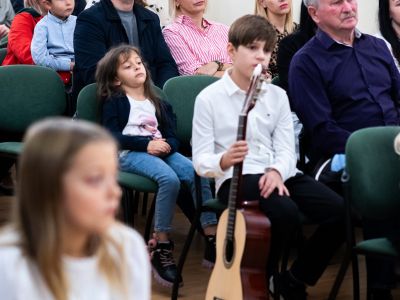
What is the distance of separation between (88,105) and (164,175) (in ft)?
1.87

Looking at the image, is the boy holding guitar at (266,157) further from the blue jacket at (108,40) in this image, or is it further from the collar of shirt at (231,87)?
the blue jacket at (108,40)

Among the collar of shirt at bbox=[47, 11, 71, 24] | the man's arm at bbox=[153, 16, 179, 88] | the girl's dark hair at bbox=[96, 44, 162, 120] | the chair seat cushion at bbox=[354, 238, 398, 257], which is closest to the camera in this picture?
the chair seat cushion at bbox=[354, 238, 398, 257]

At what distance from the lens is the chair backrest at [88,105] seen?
13.1 ft

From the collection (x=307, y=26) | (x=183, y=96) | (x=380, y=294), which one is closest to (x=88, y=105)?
(x=183, y=96)

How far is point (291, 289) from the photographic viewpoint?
347cm

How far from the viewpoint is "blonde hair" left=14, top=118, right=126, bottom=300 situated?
4.81 feet

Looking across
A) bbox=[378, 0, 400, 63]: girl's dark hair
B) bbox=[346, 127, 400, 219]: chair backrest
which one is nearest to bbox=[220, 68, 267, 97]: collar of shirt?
bbox=[346, 127, 400, 219]: chair backrest

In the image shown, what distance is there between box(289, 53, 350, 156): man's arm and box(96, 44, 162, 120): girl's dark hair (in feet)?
2.21

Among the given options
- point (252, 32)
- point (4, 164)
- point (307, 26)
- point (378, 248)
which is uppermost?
point (252, 32)

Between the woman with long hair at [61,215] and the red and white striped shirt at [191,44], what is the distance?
3333 mm

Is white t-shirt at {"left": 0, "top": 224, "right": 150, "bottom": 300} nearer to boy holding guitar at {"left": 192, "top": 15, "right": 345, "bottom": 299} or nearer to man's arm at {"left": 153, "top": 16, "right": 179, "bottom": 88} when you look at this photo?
boy holding guitar at {"left": 192, "top": 15, "right": 345, "bottom": 299}

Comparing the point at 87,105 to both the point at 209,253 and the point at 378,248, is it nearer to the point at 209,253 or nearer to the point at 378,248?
the point at 209,253

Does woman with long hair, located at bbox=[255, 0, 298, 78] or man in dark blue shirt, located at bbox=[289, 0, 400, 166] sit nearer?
man in dark blue shirt, located at bbox=[289, 0, 400, 166]

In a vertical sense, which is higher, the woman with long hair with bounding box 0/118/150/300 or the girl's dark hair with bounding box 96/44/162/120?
the woman with long hair with bounding box 0/118/150/300
